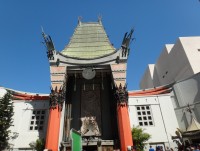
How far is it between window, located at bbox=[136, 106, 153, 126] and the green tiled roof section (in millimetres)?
7538

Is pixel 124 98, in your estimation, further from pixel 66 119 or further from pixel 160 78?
pixel 160 78

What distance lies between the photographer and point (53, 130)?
630 inches

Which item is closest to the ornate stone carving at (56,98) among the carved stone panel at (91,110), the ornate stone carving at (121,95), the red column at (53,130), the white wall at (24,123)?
the red column at (53,130)

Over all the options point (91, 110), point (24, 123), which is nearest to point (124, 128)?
point (91, 110)

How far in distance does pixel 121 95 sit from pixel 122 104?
93cm

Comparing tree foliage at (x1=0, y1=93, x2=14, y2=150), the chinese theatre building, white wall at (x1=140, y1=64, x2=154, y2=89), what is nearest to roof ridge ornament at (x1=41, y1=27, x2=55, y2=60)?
the chinese theatre building

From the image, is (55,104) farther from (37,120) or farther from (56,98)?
(37,120)

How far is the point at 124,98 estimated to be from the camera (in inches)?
705

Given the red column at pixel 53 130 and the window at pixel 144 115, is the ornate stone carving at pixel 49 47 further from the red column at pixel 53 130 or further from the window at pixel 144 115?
the window at pixel 144 115

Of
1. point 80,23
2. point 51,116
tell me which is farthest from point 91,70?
point 80,23

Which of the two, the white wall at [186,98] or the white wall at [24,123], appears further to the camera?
the white wall at [186,98]

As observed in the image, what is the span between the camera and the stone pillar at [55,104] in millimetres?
15555

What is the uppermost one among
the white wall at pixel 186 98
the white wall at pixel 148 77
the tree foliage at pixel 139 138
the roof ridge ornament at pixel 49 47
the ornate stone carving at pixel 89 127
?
the white wall at pixel 148 77

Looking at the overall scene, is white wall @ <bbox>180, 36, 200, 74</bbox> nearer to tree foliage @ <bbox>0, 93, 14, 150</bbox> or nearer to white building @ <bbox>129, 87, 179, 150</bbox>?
white building @ <bbox>129, 87, 179, 150</bbox>
